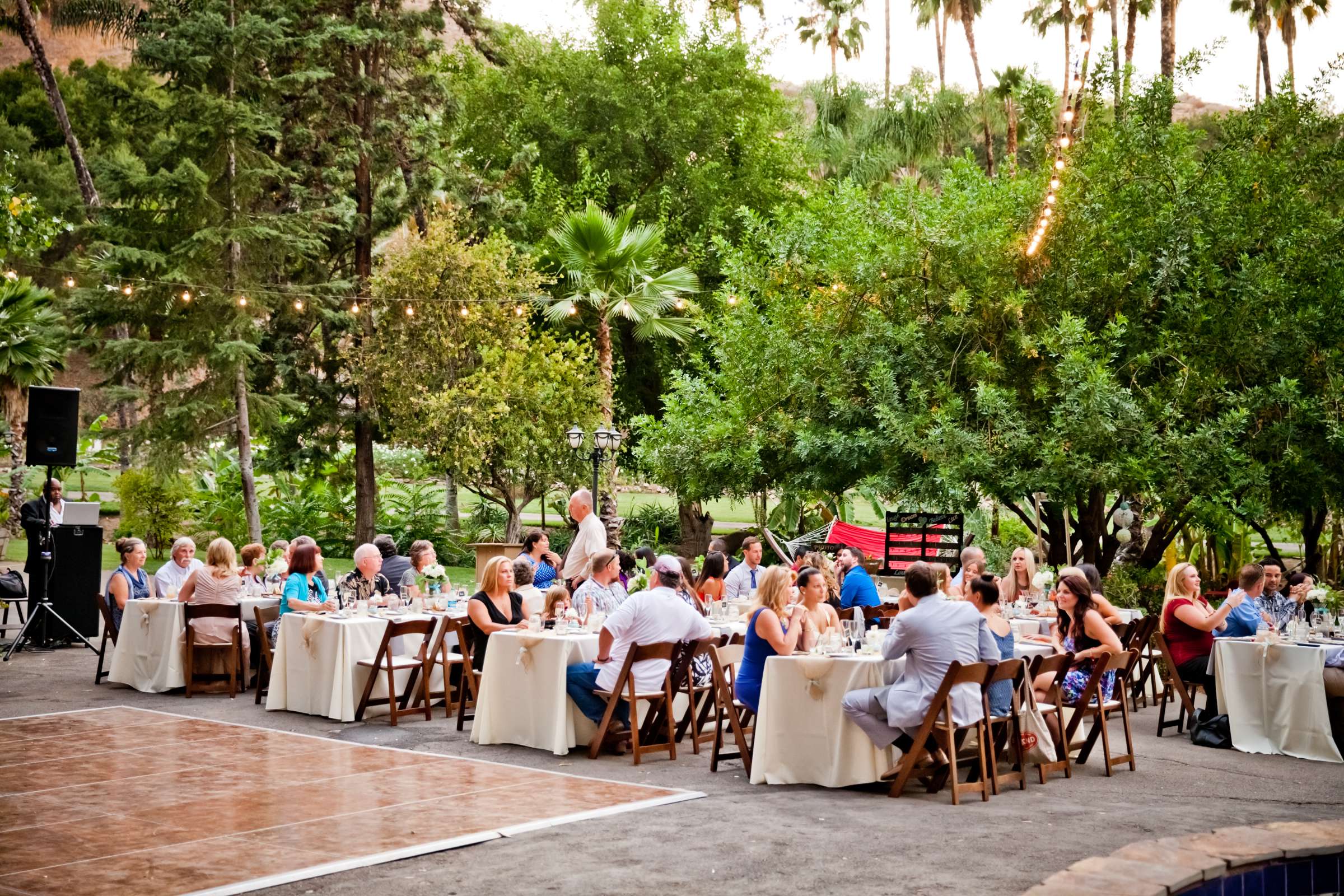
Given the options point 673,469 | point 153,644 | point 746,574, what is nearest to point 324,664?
point 153,644

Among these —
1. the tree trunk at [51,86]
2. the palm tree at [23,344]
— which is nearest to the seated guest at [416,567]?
the palm tree at [23,344]

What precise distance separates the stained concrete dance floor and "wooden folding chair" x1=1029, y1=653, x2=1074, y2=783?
2224 millimetres

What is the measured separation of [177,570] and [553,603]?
4.20m

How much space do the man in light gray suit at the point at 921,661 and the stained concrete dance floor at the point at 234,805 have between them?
1.13m

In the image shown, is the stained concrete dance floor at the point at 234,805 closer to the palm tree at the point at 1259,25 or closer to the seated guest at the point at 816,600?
the seated guest at the point at 816,600

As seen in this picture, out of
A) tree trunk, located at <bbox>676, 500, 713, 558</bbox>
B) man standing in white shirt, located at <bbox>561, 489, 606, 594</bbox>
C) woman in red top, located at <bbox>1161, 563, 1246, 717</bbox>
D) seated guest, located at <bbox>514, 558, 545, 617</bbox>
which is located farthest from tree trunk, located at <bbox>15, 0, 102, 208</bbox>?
woman in red top, located at <bbox>1161, 563, 1246, 717</bbox>

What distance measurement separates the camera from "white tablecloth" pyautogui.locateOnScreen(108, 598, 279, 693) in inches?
432

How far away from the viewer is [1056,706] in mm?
8023

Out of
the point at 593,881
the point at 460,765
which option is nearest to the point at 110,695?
the point at 460,765

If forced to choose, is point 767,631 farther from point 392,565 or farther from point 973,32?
point 973,32

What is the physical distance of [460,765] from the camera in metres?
8.03

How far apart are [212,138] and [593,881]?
63.6ft

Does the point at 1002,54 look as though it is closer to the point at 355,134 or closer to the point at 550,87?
the point at 550,87

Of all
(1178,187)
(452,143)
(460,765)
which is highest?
(452,143)
